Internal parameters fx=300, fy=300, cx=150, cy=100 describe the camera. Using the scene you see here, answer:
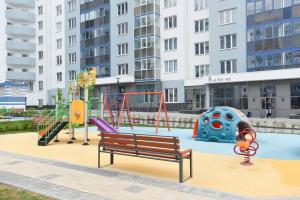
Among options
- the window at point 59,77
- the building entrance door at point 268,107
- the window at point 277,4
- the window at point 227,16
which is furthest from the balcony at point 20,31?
the building entrance door at point 268,107

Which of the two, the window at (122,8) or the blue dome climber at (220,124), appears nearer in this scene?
the blue dome climber at (220,124)

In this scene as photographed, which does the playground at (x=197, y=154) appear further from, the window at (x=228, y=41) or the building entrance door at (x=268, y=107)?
the window at (x=228, y=41)

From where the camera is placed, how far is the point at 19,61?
2253 inches

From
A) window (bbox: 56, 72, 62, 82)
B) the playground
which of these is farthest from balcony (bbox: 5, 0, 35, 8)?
the playground

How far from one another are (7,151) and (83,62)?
40.8 meters

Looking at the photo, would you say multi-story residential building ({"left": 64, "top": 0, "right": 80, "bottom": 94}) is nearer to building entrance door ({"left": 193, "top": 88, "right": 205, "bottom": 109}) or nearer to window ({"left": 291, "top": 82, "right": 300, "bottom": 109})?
building entrance door ({"left": 193, "top": 88, "right": 205, "bottom": 109})

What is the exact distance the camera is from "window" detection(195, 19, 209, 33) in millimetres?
39344

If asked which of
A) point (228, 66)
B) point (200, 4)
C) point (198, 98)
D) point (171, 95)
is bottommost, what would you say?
point (198, 98)

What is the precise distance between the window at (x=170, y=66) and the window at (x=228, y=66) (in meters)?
7.03

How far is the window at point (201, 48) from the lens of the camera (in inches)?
1540

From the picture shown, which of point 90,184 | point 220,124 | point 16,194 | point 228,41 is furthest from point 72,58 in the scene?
point 16,194

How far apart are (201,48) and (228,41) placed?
4.07 m

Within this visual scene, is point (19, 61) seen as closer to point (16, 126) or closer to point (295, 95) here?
point (16, 126)

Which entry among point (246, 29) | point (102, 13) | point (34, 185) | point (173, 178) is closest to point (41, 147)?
point (34, 185)
